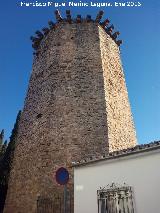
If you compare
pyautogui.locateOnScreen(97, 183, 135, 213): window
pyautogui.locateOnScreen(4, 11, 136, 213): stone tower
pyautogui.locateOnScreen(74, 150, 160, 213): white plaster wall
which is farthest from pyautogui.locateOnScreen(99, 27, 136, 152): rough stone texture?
pyautogui.locateOnScreen(97, 183, 135, 213): window

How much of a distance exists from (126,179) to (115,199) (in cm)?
69

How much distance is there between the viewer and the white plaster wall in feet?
22.0

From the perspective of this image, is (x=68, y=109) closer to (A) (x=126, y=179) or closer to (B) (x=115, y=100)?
(B) (x=115, y=100)

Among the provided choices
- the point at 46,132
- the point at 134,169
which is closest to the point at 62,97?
the point at 46,132

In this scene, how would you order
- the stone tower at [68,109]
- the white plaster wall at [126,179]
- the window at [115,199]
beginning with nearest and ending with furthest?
the white plaster wall at [126,179]
the window at [115,199]
the stone tower at [68,109]

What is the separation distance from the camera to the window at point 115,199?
7.10 meters

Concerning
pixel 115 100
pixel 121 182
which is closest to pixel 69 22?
pixel 115 100

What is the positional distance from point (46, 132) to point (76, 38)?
6.14 meters

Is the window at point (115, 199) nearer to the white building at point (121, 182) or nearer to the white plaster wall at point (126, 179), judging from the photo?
the white building at point (121, 182)

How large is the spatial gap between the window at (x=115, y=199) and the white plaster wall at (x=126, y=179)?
144mm

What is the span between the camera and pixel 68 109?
42.3 ft

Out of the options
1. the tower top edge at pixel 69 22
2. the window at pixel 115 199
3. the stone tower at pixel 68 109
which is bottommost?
the window at pixel 115 199

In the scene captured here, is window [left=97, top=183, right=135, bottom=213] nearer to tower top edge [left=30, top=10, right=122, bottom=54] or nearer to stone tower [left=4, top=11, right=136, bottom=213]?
stone tower [left=4, top=11, right=136, bottom=213]

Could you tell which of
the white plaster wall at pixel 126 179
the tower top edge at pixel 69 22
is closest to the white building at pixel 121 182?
the white plaster wall at pixel 126 179
